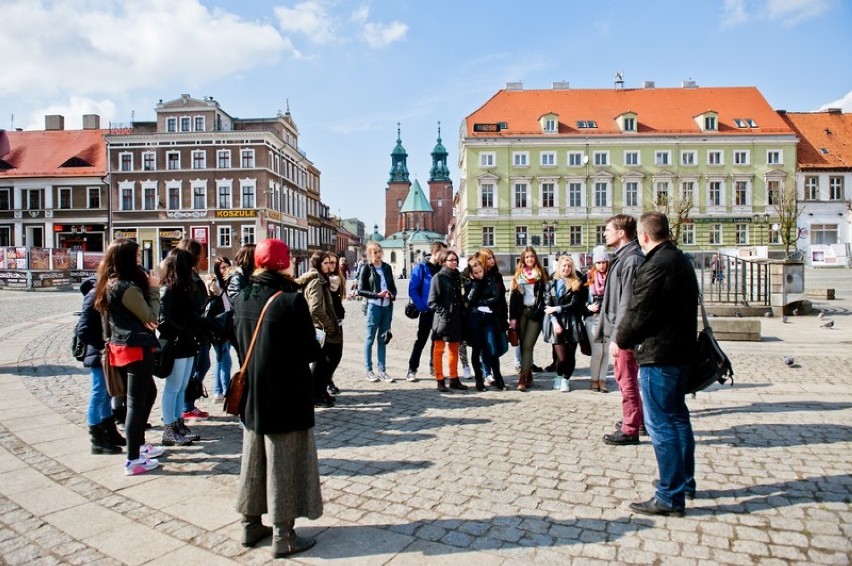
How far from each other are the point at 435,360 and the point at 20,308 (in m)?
19.7

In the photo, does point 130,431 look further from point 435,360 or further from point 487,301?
point 487,301

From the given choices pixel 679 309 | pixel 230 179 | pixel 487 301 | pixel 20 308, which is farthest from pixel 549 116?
pixel 679 309

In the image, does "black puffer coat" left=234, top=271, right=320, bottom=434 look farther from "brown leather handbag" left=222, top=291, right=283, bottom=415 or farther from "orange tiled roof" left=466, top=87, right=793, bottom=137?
"orange tiled roof" left=466, top=87, right=793, bottom=137

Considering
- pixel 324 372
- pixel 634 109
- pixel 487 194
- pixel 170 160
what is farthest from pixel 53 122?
pixel 324 372

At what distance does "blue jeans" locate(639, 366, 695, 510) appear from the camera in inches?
165

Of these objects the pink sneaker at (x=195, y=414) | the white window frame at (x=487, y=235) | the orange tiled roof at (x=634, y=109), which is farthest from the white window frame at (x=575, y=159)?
the pink sneaker at (x=195, y=414)

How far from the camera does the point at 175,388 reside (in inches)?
233

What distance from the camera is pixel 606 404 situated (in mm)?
7422

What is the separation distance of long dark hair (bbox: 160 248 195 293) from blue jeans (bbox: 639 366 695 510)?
4156 mm

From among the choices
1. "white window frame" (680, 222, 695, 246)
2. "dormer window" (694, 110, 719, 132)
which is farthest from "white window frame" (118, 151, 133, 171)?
"dormer window" (694, 110, 719, 132)

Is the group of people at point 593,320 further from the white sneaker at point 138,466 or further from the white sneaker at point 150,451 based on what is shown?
the white sneaker at point 138,466

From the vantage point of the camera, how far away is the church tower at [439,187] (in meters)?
118

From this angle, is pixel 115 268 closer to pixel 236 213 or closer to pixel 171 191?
pixel 236 213

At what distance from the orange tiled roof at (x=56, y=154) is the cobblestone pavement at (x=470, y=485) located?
51.5 meters
